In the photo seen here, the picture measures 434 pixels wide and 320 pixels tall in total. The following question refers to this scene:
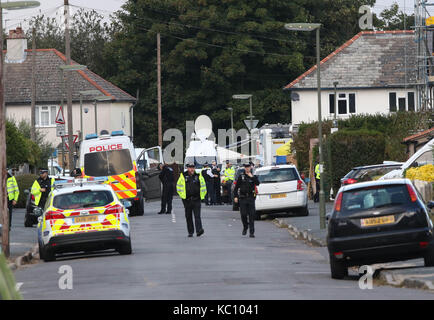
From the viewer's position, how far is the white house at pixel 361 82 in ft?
223

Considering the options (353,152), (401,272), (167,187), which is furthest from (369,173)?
Answer: (401,272)

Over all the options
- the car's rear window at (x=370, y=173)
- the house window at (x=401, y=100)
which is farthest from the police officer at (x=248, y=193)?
the house window at (x=401, y=100)

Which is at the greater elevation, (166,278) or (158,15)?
(158,15)

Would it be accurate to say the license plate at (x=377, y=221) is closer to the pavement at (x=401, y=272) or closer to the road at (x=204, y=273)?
the pavement at (x=401, y=272)

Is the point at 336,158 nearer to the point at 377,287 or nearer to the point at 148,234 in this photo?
the point at 148,234

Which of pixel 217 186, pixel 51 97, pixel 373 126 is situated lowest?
pixel 217 186

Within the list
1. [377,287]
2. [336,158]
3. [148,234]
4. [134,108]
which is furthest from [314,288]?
[134,108]

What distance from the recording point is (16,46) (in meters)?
74.3

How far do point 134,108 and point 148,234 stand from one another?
51.6 m

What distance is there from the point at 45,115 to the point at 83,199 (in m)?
56.9

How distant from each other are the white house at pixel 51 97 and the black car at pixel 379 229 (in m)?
60.0

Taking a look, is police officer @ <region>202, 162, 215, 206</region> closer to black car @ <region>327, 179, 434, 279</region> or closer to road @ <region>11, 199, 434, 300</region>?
road @ <region>11, 199, 434, 300</region>

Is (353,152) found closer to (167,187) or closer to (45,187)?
(167,187)

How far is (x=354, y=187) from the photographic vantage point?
1596 cm
